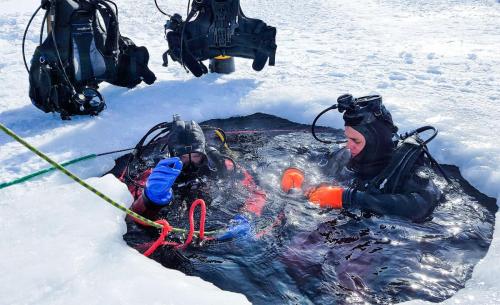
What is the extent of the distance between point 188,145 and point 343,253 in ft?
5.11

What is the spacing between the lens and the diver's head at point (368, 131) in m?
3.64

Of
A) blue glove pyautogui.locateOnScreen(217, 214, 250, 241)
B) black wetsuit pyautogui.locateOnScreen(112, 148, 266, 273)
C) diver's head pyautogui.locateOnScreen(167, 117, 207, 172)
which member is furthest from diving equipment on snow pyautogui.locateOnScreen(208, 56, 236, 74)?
blue glove pyautogui.locateOnScreen(217, 214, 250, 241)

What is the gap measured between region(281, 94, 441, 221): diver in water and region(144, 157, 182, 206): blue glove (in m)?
1.20

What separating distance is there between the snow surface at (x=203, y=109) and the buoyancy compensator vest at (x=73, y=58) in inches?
9.0

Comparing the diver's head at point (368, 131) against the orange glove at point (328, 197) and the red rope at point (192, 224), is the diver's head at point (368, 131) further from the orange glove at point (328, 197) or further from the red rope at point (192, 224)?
the red rope at point (192, 224)

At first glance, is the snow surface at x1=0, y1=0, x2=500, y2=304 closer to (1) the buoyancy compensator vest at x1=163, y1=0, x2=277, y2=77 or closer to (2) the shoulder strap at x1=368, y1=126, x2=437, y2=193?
(1) the buoyancy compensator vest at x1=163, y1=0, x2=277, y2=77

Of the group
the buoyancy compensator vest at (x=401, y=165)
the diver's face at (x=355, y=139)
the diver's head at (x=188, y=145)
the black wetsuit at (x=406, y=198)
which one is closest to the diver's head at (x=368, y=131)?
the diver's face at (x=355, y=139)

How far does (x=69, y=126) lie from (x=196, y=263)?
9.21 feet

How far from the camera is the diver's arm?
3.47 meters

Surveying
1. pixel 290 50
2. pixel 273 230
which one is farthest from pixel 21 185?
pixel 290 50

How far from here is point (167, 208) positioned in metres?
3.85

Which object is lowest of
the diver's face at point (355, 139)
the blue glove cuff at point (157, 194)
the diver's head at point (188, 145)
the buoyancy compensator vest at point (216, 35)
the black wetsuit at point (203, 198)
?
the black wetsuit at point (203, 198)

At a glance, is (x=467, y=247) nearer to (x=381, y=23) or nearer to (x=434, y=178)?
(x=434, y=178)

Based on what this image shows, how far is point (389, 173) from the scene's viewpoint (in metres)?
3.65
